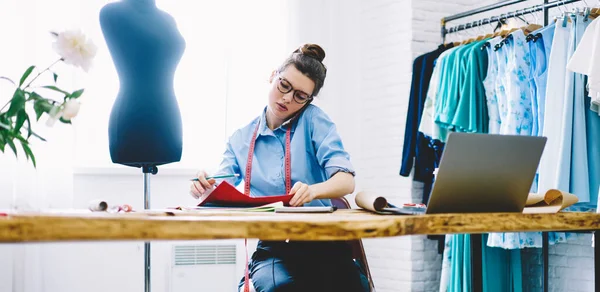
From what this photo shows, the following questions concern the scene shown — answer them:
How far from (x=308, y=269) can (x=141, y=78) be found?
0.67 meters

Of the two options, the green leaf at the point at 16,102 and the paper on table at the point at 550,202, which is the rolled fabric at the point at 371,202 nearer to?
the paper on table at the point at 550,202

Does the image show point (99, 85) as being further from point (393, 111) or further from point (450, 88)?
point (450, 88)

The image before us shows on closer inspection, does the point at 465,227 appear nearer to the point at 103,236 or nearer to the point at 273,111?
the point at 103,236

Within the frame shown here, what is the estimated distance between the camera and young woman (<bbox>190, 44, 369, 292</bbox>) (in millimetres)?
1945

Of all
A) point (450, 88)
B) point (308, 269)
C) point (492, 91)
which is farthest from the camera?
point (450, 88)

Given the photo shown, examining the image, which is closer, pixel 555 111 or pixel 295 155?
pixel 295 155

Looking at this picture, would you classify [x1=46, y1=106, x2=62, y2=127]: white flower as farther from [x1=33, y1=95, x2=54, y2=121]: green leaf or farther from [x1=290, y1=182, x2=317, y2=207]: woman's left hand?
[x1=290, y1=182, x2=317, y2=207]: woman's left hand

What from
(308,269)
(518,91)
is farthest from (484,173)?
(518,91)

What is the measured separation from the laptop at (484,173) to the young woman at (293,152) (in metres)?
0.62

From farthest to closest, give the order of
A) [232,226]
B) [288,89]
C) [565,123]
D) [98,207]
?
[565,123], [288,89], [98,207], [232,226]

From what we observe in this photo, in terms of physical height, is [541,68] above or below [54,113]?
above

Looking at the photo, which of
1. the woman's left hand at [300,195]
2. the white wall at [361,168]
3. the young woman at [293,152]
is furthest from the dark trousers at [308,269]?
the white wall at [361,168]

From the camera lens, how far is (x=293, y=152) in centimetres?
217

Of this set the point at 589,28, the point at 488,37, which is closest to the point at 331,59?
the point at 488,37
